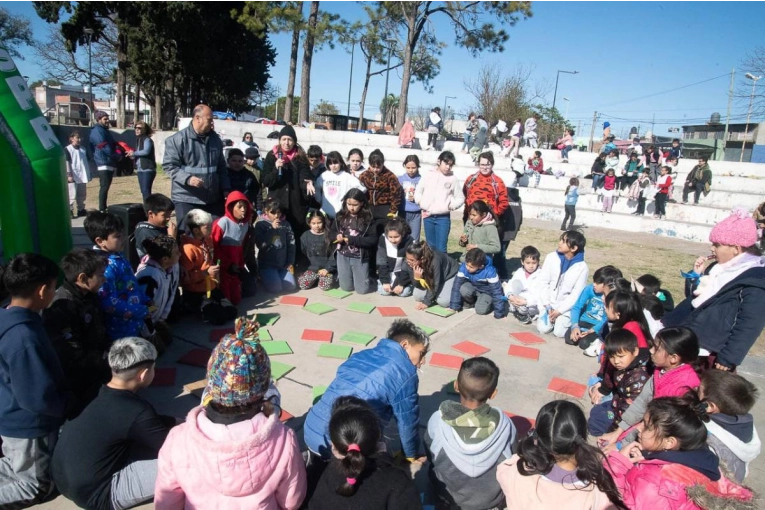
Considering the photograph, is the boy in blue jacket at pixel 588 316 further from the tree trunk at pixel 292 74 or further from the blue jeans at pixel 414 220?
the tree trunk at pixel 292 74

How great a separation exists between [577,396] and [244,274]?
365 centimetres

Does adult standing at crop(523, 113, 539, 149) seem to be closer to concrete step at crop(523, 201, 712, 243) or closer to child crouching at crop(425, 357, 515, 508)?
concrete step at crop(523, 201, 712, 243)

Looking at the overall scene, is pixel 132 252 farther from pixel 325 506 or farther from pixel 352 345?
pixel 325 506

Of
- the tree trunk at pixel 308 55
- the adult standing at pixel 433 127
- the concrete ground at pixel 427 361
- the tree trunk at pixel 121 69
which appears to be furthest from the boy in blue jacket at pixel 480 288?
the tree trunk at pixel 121 69

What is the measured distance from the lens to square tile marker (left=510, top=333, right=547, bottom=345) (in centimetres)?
504

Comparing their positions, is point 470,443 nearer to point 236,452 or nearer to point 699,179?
point 236,452

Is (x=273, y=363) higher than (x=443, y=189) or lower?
lower

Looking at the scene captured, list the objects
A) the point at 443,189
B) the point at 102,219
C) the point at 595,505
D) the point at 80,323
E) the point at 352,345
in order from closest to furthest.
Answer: the point at 595,505, the point at 80,323, the point at 102,219, the point at 352,345, the point at 443,189

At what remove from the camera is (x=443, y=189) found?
6.68m

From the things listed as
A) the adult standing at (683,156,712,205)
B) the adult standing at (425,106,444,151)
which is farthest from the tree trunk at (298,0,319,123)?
the adult standing at (683,156,712,205)

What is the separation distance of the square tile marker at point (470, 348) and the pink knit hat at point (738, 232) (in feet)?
6.93

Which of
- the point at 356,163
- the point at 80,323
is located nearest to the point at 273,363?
the point at 80,323

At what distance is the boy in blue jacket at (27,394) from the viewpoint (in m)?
2.45

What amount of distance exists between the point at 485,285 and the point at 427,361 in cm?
152
